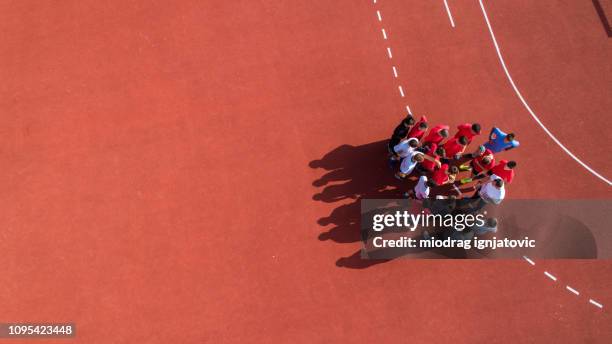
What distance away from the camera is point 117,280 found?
901 centimetres

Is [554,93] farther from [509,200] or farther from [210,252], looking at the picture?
[210,252]

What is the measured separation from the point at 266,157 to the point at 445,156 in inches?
150

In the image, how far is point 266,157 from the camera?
967 centimetres

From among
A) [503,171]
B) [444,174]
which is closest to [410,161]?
[444,174]

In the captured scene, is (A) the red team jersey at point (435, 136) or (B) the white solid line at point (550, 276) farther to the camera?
(B) the white solid line at point (550, 276)

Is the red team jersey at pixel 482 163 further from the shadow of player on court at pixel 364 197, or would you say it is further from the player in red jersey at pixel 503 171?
the shadow of player on court at pixel 364 197

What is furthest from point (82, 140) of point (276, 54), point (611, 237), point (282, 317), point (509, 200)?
point (611, 237)

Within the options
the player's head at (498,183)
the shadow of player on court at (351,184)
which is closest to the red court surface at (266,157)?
the shadow of player on court at (351,184)

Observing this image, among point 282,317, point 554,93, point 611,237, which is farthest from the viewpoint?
point 554,93

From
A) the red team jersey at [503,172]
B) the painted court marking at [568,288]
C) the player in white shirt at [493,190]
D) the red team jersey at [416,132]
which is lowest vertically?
the painted court marking at [568,288]

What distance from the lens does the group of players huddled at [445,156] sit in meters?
8.35

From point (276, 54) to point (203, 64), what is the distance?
1.75 m

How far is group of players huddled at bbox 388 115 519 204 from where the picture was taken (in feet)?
27.4

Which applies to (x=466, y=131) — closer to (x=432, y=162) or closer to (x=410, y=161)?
(x=432, y=162)
